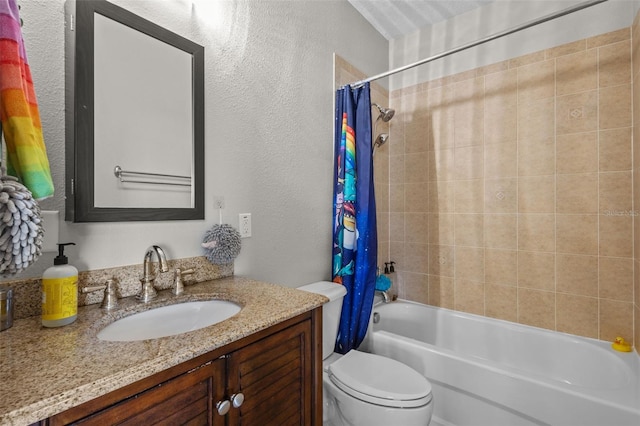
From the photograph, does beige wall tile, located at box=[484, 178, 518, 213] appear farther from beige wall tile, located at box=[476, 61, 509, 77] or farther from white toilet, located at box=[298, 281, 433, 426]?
white toilet, located at box=[298, 281, 433, 426]

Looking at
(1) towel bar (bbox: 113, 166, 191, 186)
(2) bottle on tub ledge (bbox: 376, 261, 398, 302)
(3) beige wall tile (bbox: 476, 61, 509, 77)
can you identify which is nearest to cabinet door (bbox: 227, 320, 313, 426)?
(1) towel bar (bbox: 113, 166, 191, 186)

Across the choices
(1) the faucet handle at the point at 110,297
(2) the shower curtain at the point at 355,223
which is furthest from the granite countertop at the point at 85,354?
(2) the shower curtain at the point at 355,223

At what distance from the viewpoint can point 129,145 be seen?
3.43 feet

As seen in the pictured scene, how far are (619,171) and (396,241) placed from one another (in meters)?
1.43

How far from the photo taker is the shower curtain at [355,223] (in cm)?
183

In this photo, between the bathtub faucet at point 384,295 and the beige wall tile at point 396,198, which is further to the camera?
the beige wall tile at point 396,198

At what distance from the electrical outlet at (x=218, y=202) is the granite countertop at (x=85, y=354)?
1.57 feet

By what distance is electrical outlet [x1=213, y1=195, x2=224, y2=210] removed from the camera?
130 centimetres

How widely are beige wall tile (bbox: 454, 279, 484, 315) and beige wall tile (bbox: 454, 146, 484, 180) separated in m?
0.78

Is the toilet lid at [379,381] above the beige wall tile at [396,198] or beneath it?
beneath

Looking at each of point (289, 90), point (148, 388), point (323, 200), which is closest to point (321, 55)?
point (289, 90)

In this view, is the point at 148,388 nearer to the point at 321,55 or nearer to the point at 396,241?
the point at 321,55

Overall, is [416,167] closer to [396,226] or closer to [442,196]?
[442,196]

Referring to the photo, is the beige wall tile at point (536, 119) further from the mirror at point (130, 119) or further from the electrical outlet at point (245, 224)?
the mirror at point (130, 119)
